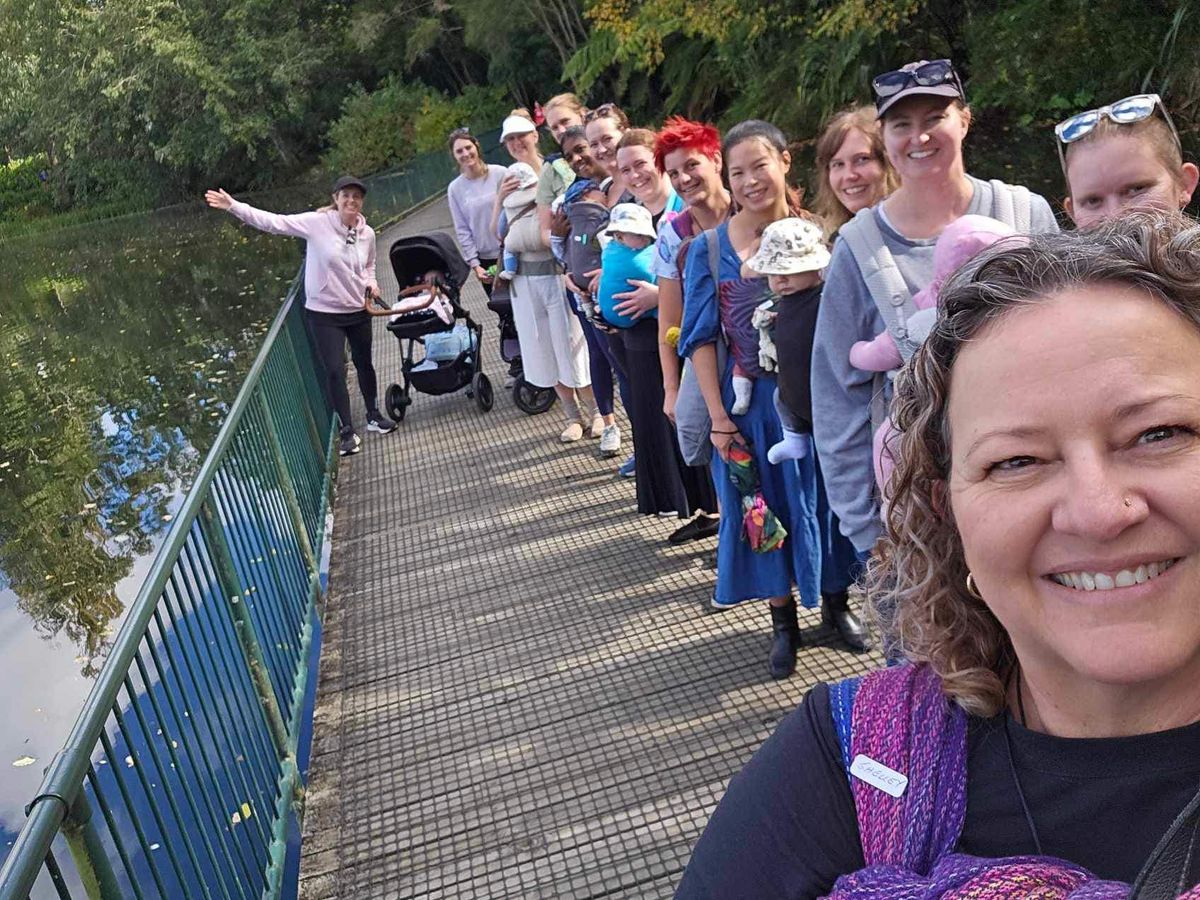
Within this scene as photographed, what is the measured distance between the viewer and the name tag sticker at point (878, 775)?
1210 millimetres

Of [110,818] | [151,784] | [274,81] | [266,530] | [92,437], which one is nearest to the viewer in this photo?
[110,818]

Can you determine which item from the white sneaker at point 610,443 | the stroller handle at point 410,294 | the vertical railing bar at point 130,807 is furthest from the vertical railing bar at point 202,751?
the stroller handle at point 410,294

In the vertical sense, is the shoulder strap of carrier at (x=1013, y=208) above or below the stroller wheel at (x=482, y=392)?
above

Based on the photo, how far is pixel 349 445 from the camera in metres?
7.95

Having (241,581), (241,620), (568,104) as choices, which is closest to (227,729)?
(241,620)

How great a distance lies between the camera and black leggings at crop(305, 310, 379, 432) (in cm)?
785

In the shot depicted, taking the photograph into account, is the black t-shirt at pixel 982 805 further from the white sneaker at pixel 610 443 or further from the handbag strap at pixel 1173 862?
the white sneaker at pixel 610 443

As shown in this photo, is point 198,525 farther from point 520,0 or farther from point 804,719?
point 520,0

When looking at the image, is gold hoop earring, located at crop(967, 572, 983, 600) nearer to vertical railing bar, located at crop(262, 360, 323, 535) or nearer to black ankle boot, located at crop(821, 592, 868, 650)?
black ankle boot, located at crop(821, 592, 868, 650)

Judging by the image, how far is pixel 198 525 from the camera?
360 cm

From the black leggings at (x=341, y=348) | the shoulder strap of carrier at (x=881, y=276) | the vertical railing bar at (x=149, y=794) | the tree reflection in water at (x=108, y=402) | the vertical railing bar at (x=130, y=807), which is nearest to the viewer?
the vertical railing bar at (x=130, y=807)

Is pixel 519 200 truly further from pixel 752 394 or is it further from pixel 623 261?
pixel 752 394

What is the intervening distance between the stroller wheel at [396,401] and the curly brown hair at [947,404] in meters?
7.17

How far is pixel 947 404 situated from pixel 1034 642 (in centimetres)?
29
